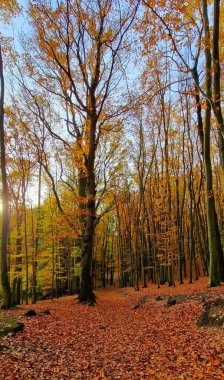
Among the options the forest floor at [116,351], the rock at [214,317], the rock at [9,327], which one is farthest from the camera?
the rock at [9,327]

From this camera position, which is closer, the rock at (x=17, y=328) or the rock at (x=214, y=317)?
the rock at (x=214, y=317)

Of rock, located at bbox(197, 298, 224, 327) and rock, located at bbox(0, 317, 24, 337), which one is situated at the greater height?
rock, located at bbox(197, 298, 224, 327)

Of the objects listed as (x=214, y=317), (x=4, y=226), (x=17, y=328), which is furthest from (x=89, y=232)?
(x=214, y=317)

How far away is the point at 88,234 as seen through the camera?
14.0m

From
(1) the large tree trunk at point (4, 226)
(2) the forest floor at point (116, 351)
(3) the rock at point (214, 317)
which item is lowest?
(2) the forest floor at point (116, 351)

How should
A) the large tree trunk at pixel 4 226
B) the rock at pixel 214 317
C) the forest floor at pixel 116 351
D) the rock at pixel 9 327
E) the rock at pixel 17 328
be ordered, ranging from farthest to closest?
the large tree trunk at pixel 4 226 → the rock at pixel 17 328 → the rock at pixel 9 327 → the rock at pixel 214 317 → the forest floor at pixel 116 351

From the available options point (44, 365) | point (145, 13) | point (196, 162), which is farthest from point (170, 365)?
point (196, 162)

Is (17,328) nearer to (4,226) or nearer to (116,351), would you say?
(116,351)

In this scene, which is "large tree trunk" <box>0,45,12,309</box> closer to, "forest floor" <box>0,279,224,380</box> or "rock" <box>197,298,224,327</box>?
"forest floor" <box>0,279,224,380</box>

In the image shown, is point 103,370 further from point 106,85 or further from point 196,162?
point 196,162

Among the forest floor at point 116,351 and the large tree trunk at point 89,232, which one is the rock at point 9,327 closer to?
the forest floor at point 116,351

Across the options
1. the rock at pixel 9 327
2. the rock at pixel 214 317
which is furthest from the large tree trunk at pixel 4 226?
the rock at pixel 214 317

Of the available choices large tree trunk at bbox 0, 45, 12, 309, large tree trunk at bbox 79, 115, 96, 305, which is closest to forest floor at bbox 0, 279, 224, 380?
large tree trunk at bbox 0, 45, 12, 309

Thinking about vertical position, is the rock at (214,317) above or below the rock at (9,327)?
above
